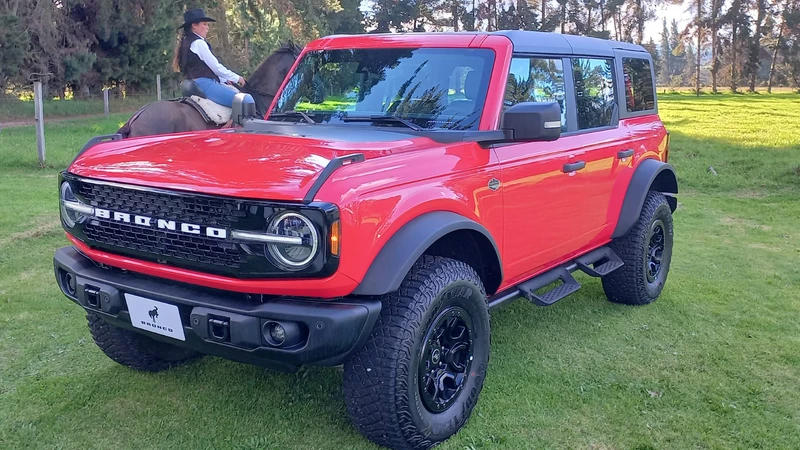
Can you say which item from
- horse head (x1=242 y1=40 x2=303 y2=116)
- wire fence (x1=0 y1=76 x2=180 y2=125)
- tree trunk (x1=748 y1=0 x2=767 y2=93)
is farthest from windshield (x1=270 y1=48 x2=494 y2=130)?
tree trunk (x1=748 y1=0 x2=767 y2=93)

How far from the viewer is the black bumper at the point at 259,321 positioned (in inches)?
112

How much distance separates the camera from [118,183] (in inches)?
127

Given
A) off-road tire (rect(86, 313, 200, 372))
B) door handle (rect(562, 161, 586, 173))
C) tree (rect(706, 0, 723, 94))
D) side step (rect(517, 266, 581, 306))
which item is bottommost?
off-road tire (rect(86, 313, 200, 372))

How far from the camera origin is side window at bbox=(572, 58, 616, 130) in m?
4.79

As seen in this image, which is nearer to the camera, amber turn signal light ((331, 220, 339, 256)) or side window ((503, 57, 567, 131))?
amber turn signal light ((331, 220, 339, 256))

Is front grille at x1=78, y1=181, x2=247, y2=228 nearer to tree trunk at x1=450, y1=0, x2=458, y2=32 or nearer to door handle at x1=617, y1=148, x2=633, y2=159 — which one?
door handle at x1=617, y1=148, x2=633, y2=159

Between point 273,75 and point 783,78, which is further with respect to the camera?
point 783,78

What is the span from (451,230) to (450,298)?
1.11ft

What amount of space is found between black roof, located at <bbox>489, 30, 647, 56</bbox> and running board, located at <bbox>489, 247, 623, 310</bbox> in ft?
4.72

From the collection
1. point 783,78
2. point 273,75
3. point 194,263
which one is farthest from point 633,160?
point 783,78

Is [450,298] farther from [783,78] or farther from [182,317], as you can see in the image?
[783,78]

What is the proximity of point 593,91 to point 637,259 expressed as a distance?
53.4 inches

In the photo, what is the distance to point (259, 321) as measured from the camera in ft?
9.42

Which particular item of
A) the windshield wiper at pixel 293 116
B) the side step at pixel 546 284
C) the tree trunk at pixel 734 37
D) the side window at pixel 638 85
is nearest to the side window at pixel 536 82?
the side step at pixel 546 284
